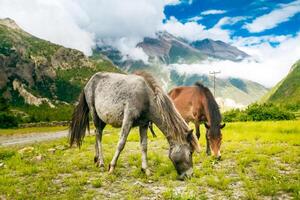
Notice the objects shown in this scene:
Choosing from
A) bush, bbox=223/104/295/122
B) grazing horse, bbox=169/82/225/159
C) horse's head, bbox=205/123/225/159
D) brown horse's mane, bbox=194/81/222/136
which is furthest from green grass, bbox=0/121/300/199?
bush, bbox=223/104/295/122

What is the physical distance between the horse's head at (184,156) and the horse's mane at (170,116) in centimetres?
23

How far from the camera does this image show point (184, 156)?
→ 1069 centimetres

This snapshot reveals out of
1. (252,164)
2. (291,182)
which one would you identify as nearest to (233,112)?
(252,164)

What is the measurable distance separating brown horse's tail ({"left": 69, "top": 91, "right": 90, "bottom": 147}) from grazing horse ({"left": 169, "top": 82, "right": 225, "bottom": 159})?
5307mm

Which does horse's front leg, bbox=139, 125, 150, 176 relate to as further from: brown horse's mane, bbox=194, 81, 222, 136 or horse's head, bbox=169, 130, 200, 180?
brown horse's mane, bbox=194, 81, 222, 136

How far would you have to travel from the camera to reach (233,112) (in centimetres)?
5291

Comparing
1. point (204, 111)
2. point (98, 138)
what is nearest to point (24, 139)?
point (98, 138)

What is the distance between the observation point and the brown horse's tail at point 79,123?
14.2m

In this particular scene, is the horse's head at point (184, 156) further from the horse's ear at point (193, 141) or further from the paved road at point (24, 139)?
the paved road at point (24, 139)

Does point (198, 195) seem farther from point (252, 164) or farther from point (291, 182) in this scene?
point (252, 164)

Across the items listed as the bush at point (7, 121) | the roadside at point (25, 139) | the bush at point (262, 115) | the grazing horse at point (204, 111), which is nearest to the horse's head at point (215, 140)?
the grazing horse at point (204, 111)

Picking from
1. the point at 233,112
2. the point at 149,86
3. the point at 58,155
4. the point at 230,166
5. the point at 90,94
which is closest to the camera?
the point at 149,86

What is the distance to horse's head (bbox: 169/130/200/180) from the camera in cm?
1071

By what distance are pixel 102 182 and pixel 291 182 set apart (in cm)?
577
